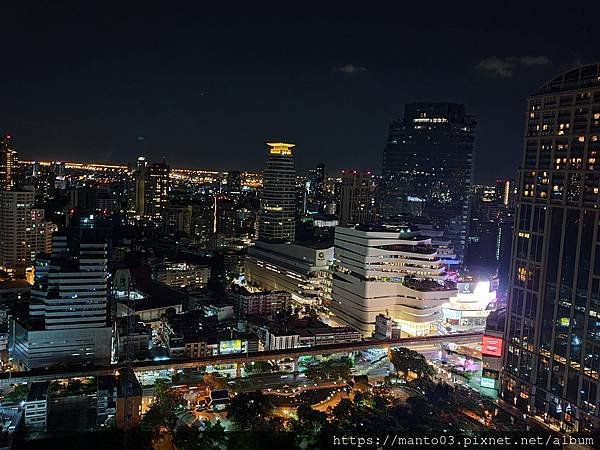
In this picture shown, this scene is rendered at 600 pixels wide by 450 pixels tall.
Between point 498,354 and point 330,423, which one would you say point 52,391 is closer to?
point 330,423

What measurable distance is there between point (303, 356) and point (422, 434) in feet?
13.8

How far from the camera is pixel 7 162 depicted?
27.8 m

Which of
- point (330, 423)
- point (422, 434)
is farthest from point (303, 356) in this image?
point (422, 434)

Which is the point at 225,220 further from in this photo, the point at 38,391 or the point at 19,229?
the point at 38,391

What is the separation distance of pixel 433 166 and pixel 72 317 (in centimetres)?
1881

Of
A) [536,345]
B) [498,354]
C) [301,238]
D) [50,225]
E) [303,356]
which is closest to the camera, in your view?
[536,345]

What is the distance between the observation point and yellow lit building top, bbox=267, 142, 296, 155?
75.3 feet

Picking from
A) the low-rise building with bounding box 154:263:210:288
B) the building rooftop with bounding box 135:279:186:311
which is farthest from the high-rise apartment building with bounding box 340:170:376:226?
the building rooftop with bounding box 135:279:186:311

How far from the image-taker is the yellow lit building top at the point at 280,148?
903 inches

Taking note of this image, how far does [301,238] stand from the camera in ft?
86.7

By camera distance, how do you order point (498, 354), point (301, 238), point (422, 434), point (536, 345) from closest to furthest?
point (422, 434) → point (536, 345) → point (498, 354) → point (301, 238)

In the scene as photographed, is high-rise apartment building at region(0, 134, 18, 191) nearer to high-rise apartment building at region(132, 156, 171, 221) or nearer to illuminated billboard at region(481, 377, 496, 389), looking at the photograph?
high-rise apartment building at region(132, 156, 171, 221)

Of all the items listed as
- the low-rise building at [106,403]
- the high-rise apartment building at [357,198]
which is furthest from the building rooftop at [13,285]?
the high-rise apartment building at [357,198]

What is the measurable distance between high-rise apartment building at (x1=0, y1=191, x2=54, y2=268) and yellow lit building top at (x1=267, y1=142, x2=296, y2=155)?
9.44m
